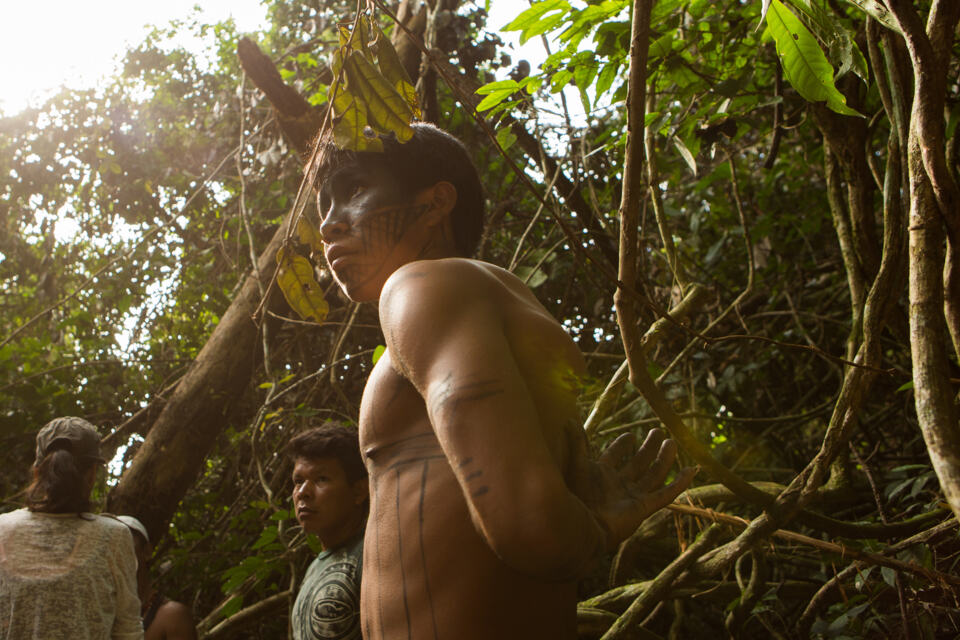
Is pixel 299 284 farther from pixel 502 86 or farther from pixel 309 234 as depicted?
pixel 502 86

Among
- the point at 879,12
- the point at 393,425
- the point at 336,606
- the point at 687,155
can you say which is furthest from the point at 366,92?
the point at 336,606

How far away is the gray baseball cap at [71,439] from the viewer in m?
2.61

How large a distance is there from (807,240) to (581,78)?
2514mm

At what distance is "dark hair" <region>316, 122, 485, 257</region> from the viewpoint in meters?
1.46

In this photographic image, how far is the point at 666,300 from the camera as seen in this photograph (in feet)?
12.3

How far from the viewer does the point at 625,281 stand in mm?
1135

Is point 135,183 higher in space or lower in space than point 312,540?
higher

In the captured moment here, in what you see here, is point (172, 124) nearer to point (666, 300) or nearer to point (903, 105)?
point (666, 300)

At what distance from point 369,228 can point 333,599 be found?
1233 millimetres

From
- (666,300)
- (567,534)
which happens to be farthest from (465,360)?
(666,300)

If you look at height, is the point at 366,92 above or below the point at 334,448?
above

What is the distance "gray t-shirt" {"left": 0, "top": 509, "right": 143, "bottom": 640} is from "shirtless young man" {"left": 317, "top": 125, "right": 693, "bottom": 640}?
170 cm

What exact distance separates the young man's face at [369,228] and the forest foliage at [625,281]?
0.10 metres

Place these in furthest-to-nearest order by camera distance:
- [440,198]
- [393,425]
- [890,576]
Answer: [890,576] < [440,198] < [393,425]
